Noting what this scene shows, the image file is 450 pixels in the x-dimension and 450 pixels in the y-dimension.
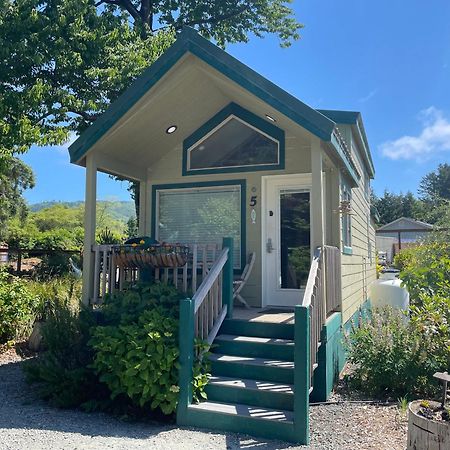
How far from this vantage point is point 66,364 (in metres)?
4.91

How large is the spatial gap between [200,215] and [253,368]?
322 cm

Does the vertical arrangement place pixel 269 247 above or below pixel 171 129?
below

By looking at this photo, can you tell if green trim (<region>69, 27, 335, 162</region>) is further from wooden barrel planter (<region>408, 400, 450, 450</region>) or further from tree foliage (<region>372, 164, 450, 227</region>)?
tree foliage (<region>372, 164, 450, 227</region>)

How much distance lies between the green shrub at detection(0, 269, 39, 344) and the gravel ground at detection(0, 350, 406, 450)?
2.43 meters

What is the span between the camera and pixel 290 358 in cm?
479

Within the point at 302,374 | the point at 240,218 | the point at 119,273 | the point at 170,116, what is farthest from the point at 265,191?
the point at 302,374

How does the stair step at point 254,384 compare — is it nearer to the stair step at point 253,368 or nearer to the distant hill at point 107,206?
the stair step at point 253,368

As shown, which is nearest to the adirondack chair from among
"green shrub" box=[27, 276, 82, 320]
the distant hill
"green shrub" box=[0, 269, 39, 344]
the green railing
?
the green railing

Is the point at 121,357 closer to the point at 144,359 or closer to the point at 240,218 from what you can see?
the point at 144,359

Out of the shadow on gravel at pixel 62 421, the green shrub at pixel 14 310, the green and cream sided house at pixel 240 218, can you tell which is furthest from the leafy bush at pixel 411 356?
the green shrub at pixel 14 310

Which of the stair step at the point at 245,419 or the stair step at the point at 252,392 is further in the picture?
the stair step at the point at 252,392

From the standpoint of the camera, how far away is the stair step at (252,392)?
4203 millimetres

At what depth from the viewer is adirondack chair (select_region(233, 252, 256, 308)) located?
Answer: 6434 millimetres

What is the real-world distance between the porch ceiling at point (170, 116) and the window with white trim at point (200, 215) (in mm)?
724
